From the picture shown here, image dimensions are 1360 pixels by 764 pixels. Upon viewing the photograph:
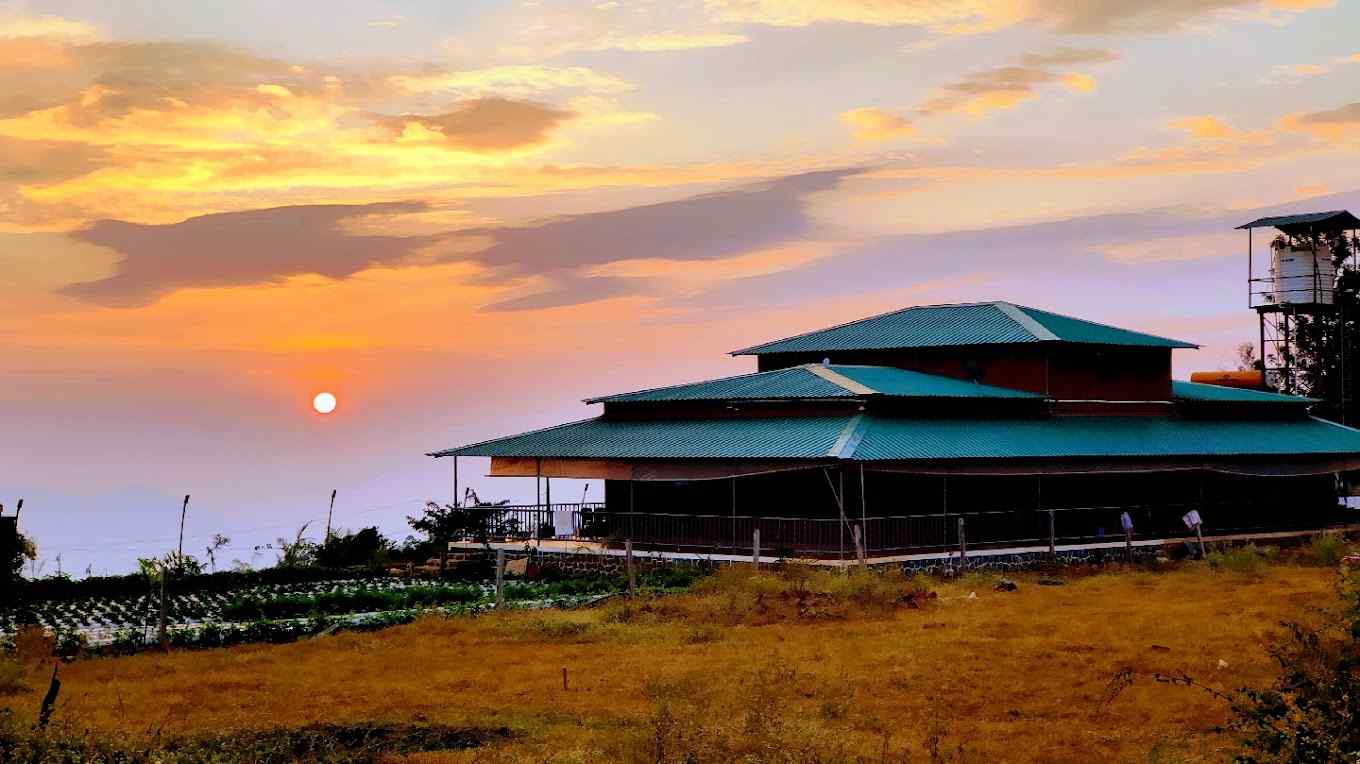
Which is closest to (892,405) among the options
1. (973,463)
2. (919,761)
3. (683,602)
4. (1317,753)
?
(973,463)

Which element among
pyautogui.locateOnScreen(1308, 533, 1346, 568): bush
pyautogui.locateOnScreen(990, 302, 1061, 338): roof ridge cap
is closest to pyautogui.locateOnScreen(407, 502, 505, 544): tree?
pyautogui.locateOnScreen(990, 302, 1061, 338): roof ridge cap

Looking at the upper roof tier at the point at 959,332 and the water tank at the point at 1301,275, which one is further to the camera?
the water tank at the point at 1301,275

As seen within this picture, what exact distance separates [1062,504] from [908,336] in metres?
8.36

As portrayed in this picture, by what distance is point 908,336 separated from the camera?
159 ft


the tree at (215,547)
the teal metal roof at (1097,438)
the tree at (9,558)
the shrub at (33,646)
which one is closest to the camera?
the shrub at (33,646)

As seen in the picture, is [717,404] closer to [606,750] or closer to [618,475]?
[618,475]

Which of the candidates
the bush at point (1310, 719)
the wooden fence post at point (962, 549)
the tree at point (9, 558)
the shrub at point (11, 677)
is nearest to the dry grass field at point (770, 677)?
the shrub at point (11, 677)

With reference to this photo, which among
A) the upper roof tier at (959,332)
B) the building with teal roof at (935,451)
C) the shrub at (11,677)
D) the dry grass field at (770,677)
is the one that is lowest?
the dry grass field at (770,677)

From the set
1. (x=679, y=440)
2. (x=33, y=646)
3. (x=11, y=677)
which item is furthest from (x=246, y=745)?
(x=679, y=440)

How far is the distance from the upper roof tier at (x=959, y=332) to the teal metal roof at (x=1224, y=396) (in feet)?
8.01

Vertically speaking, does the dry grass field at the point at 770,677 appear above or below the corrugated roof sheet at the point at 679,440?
below

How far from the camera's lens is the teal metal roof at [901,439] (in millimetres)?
36719

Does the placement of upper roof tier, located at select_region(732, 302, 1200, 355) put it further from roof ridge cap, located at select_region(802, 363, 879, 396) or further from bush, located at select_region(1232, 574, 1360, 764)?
bush, located at select_region(1232, 574, 1360, 764)

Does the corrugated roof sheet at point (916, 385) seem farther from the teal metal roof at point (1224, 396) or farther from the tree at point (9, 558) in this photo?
the tree at point (9, 558)
